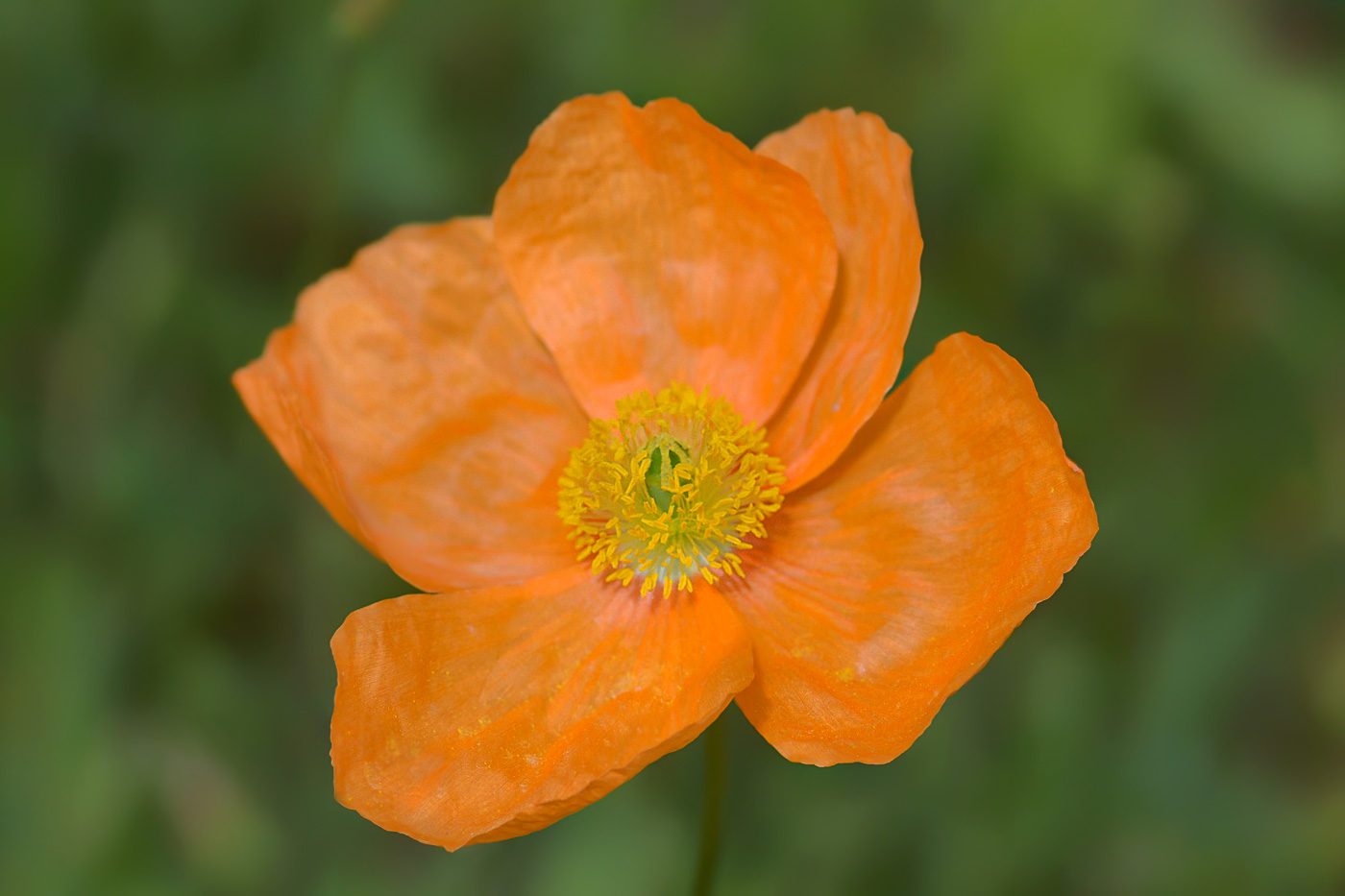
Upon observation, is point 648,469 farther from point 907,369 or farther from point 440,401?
point 907,369

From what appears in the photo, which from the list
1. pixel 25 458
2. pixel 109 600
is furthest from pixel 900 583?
pixel 25 458

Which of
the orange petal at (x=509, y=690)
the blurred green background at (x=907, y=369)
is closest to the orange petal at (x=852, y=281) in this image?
the orange petal at (x=509, y=690)

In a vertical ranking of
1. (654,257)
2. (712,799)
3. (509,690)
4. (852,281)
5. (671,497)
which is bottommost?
(509,690)

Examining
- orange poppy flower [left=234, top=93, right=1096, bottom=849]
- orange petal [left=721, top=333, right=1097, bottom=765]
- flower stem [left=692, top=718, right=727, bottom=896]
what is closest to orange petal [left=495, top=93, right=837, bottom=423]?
orange poppy flower [left=234, top=93, right=1096, bottom=849]

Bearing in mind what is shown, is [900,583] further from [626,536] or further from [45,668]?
[45,668]

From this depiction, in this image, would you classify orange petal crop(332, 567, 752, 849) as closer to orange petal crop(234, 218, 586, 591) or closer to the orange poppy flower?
the orange poppy flower

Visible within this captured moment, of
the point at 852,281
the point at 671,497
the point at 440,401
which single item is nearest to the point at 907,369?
the point at 852,281
